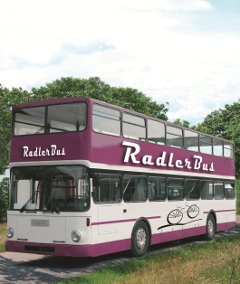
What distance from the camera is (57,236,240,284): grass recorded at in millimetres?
8727

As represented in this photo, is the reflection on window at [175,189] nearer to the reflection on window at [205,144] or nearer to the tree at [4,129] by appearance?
the reflection on window at [205,144]

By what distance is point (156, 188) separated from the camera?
598 inches

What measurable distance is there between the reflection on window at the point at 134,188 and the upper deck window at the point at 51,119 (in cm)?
214

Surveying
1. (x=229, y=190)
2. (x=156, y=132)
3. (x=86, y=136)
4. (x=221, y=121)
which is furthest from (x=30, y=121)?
(x=221, y=121)

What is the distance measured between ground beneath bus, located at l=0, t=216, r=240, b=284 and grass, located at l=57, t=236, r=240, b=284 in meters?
0.64

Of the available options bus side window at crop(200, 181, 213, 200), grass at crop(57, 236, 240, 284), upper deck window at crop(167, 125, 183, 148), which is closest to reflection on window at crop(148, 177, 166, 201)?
upper deck window at crop(167, 125, 183, 148)

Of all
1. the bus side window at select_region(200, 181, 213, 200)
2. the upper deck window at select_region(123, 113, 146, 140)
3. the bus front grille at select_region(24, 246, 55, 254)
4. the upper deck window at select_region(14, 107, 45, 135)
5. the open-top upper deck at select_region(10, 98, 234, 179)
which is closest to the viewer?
the bus front grille at select_region(24, 246, 55, 254)

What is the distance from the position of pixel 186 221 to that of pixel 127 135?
4.65 metres

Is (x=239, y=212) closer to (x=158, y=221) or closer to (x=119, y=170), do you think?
(x=158, y=221)

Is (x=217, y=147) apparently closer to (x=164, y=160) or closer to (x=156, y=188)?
(x=164, y=160)

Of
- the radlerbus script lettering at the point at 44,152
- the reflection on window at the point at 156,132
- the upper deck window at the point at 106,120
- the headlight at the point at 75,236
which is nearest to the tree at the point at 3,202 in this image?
the reflection on window at the point at 156,132

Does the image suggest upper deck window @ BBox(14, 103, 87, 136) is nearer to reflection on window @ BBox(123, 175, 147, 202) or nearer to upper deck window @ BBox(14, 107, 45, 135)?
upper deck window @ BBox(14, 107, 45, 135)

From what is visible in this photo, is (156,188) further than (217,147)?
No

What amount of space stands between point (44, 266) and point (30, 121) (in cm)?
344
